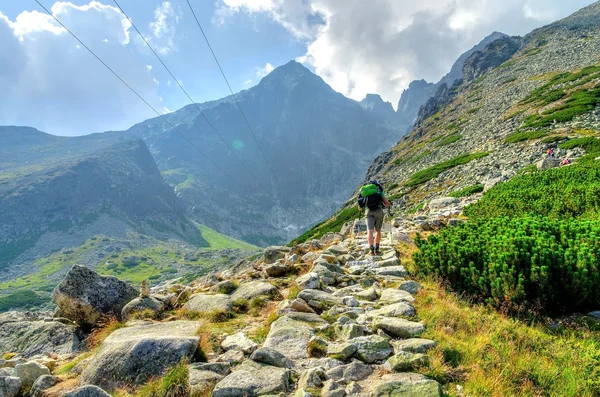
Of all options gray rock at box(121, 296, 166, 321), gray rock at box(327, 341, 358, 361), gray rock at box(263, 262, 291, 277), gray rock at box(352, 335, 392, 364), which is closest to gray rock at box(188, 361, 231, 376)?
gray rock at box(327, 341, 358, 361)

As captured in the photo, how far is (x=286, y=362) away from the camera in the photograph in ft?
16.9

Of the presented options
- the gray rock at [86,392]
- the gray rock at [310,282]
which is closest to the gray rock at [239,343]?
the gray rock at [86,392]

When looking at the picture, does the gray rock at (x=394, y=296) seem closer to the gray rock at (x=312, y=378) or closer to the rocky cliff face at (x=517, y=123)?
the gray rock at (x=312, y=378)

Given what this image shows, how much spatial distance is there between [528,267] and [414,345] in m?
3.87

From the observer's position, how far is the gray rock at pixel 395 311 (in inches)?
260

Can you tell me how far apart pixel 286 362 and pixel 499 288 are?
15.9 feet

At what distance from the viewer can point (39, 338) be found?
10.2m

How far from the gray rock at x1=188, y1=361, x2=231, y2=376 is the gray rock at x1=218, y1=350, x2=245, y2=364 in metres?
0.31

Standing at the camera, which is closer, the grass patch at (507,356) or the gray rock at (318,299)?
the grass patch at (507,356)

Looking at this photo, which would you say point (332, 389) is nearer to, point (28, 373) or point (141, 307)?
point (28, 373)

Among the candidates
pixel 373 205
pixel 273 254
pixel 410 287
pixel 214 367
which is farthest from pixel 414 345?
pixel 273 254

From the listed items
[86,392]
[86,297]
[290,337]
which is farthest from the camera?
[86,297]

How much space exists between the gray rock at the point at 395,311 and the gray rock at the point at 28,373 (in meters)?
6.05

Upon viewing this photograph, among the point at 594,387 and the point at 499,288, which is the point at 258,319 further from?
the point at 594,387
